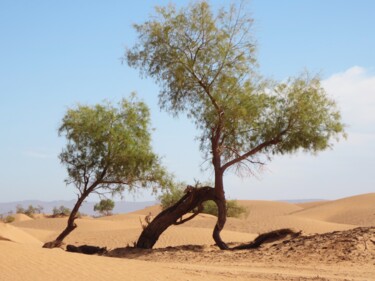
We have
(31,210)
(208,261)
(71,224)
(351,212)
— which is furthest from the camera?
(31,210)

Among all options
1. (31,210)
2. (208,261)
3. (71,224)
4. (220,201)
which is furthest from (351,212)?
(208,261)

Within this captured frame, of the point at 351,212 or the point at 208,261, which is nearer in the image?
the point at 208,261

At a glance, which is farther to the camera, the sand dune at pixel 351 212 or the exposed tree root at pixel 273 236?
the sand dune at pixel 351 212

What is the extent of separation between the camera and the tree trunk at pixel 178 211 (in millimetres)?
22859

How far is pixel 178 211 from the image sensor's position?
906 inches

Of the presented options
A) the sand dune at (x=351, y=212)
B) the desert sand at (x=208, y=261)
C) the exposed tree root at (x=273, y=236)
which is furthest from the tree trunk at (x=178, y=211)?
the sand dune at (x=351, y=212)

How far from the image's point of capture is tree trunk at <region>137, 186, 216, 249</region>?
22859mm

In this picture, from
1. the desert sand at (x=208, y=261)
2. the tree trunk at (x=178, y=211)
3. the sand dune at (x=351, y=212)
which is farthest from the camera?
the sand dune at (x=351, y=212)

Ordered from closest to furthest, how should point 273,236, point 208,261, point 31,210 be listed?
point 208,261 < point 273,236 < point 31,210

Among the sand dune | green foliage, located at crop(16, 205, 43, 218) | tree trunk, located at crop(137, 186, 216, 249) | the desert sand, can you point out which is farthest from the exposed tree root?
green foliage, located at crop(16, 205, 43, 218)

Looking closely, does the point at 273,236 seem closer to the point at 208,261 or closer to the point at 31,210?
the point at 208,261

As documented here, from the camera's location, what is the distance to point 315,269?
634 inches

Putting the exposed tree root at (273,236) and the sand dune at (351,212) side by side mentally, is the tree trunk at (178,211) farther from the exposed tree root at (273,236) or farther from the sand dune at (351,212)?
the sand dune at (351,212)

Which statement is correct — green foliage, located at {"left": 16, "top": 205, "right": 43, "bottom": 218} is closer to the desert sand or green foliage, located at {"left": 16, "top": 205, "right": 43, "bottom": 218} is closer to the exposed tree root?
the desert sand
